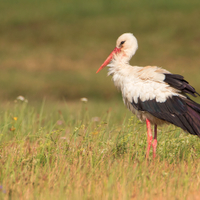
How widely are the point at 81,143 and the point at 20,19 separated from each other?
1891 cm

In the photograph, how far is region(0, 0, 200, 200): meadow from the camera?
11.6ft

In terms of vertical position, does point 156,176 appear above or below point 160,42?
below

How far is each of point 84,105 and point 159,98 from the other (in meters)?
5.55

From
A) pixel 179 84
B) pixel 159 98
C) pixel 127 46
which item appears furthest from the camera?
pixel 127 46

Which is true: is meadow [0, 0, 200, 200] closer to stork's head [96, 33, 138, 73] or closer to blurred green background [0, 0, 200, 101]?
blurred green background [0, 0, 200, 101]

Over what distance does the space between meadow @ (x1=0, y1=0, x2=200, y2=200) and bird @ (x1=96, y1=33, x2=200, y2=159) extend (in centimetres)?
26

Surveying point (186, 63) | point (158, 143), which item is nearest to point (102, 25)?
point (186, 63)

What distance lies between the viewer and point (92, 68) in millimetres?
17750

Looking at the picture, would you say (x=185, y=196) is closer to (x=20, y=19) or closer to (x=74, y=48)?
(x=74, y=48)

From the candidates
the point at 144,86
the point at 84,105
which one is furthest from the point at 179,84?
the point at 84,105

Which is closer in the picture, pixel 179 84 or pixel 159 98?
pixel 179 84

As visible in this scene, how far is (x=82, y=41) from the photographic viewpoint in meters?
20.4

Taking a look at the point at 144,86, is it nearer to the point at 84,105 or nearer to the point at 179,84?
the point at 179,84

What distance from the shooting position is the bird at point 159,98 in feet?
15.6
